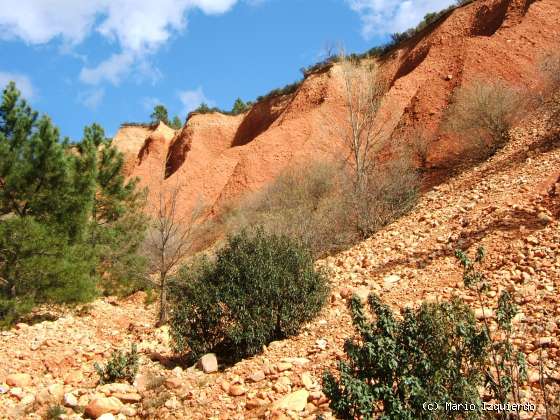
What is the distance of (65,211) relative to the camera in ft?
36.9

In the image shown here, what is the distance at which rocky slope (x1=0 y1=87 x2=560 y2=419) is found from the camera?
17.4ft

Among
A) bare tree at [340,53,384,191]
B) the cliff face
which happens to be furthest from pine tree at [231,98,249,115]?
bare tree at [340,53,384,191]

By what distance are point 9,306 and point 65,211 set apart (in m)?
2.34

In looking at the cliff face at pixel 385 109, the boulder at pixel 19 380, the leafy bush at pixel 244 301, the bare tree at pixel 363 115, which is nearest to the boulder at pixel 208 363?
the leafy bush at pixel 244 301

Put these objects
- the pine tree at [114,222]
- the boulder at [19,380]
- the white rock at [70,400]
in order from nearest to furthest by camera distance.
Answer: the white rock at [70,400]
the boulder at [19,380]
the pine tree at [114,222]

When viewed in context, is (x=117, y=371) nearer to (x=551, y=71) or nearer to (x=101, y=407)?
(x=101, y=407)

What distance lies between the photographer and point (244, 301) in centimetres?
699

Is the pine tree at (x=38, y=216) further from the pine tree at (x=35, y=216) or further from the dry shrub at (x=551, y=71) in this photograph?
the dry shrub at (x=551, y=71)

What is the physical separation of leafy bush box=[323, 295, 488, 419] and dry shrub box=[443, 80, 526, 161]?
1060cm

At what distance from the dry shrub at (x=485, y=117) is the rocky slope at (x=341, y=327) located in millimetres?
1594

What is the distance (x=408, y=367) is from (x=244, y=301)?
3.64 meters

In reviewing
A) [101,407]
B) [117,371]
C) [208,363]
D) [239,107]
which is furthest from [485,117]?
[239,107]

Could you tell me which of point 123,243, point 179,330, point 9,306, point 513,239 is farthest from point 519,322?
point 123,243

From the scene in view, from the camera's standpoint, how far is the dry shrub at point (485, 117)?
1344 cm
